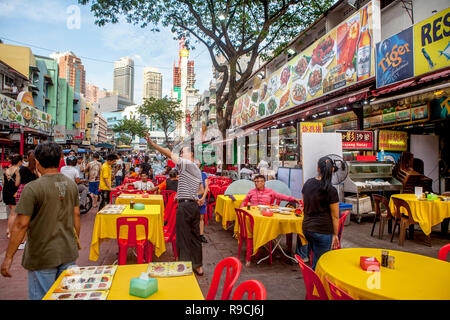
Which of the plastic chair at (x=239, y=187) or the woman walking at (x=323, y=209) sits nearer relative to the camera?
the woman walking at (x=323, y=209)

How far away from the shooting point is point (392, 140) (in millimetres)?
10688

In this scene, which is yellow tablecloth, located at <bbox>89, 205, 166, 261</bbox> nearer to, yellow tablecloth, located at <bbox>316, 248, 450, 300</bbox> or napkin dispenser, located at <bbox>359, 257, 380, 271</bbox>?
yellow tablecloth, located at <bbox>316, 248, 450, 300</bbox>

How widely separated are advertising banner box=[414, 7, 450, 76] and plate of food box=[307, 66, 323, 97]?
14.5 feet

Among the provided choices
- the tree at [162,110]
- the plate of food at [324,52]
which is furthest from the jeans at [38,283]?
the tree at [162,110]

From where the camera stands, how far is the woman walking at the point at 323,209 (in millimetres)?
3543

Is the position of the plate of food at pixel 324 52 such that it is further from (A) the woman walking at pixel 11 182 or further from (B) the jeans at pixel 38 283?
(B) the jeans at pixel 38 283

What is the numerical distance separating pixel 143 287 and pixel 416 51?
9237mm

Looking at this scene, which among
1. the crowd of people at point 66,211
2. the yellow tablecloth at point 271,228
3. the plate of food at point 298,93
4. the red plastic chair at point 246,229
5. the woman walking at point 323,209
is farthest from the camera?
the plate of food at point 298,93

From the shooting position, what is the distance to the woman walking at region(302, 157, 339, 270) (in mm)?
3543

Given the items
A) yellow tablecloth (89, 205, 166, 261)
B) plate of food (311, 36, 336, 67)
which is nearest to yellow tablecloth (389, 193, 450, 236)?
yellow tablecloth (89, 205, 166, 261)

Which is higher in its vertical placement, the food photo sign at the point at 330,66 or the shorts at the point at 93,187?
the food photo sign at the point at 330,66

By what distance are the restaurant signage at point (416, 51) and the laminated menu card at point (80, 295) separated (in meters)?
8.76

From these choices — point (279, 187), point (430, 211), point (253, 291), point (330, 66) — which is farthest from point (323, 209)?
point (330, 66)

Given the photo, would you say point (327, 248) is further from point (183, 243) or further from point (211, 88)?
point (211, 88)
